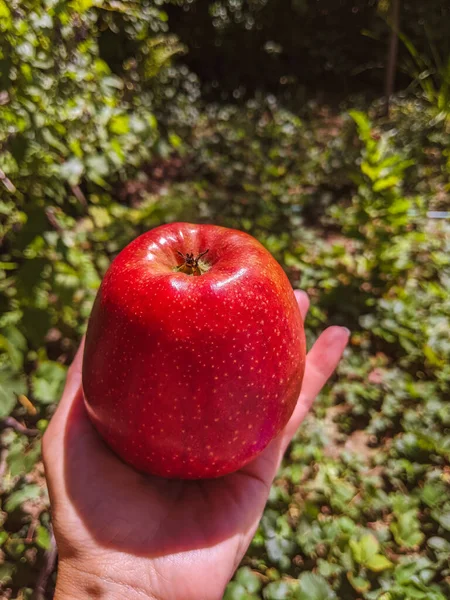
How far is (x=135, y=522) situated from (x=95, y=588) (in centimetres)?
19

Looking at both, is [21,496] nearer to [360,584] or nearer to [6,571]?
[6,571]

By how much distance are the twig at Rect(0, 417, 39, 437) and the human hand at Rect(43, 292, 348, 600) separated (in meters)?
0.60

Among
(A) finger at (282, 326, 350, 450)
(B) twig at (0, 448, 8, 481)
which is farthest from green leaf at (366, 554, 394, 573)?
(B) twig at (0, 448, 8, 481)

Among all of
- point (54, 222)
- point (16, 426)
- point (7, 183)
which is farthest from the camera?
point (54, 222)

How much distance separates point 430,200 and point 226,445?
9.74 feet

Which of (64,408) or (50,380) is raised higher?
(64,408)

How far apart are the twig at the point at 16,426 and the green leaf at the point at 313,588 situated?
4.06 feet

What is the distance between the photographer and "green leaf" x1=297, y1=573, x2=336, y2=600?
1611mm

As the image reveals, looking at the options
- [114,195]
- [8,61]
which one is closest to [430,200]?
[114,195]

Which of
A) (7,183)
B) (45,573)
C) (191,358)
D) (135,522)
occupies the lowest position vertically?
(45,573)

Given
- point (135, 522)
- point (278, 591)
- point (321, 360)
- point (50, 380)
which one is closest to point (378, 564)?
point (278, 591)

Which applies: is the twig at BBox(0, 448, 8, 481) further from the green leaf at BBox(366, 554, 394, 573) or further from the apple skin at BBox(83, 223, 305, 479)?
the green leaf at BBox(366, 554, 394, 573)

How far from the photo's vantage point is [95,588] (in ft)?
4.28

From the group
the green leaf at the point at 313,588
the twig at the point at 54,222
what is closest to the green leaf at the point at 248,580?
the green leaf at the point at 313,588
